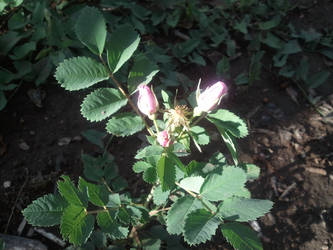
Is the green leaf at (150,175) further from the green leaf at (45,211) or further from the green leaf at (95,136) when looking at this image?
Result: the green leaf at (95,136)

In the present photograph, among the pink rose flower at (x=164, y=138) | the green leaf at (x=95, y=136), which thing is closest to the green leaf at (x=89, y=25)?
the pink rose flower at (x=164, y=138)

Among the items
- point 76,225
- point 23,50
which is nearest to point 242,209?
point 76,225

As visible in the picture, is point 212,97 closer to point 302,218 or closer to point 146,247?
point 146,247

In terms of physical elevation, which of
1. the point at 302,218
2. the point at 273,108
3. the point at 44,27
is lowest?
the point at 302,218

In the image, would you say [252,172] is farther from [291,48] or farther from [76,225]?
[291,48]

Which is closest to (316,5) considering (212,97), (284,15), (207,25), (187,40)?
(284,15)

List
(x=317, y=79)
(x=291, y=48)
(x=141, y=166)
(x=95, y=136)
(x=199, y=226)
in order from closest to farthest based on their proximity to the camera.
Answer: (x=199, y=226), (x=141, y=166), (x=95, y=136), (x=317, y=79), (x=291, y=48)
